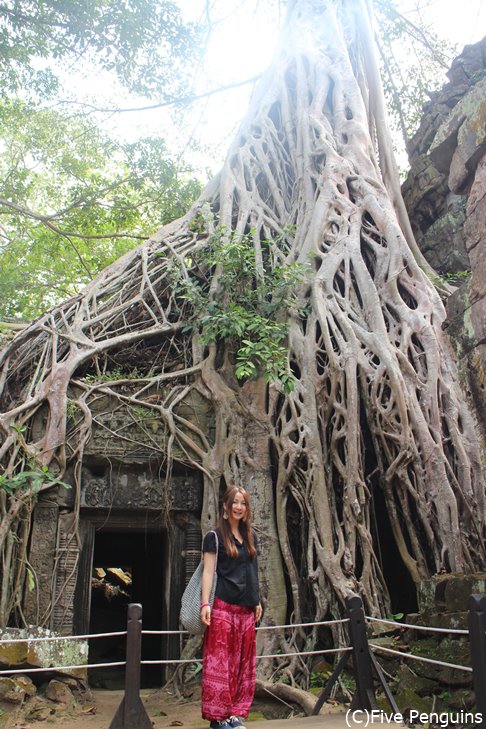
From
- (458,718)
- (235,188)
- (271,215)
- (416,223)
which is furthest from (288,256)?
(458,718)

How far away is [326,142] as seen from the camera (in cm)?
623

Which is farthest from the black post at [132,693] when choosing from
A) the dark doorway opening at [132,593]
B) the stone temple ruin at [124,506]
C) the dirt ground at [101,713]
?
the dark doorway opening at [132,593]

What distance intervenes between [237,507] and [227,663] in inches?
24.3

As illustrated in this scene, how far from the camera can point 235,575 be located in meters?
2.77

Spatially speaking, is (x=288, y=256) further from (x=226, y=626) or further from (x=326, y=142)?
(x=226, y=626)

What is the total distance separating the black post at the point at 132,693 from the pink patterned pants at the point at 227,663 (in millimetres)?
249

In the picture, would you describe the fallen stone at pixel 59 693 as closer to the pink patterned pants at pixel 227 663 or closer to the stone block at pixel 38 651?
the stone block at pixel 38 651

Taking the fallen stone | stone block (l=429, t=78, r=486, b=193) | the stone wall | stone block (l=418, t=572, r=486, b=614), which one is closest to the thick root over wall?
the fallen stone

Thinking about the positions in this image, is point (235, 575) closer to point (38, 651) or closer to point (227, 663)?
point (227, 663)

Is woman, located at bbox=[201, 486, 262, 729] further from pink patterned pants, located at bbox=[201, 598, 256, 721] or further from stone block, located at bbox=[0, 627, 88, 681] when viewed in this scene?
stone block, located at bbox=[0, 627, 88, 681]

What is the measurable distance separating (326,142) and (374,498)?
3291 mm

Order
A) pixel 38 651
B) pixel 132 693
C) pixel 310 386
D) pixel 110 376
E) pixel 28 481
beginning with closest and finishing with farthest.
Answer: pixel 132 693 → pixel 38 651 → pixel 28 481 → pixel 310 386 → pixel 110 376

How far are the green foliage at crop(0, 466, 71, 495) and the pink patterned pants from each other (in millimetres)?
1934

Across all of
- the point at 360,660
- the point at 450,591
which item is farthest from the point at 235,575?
the point at 450,591
